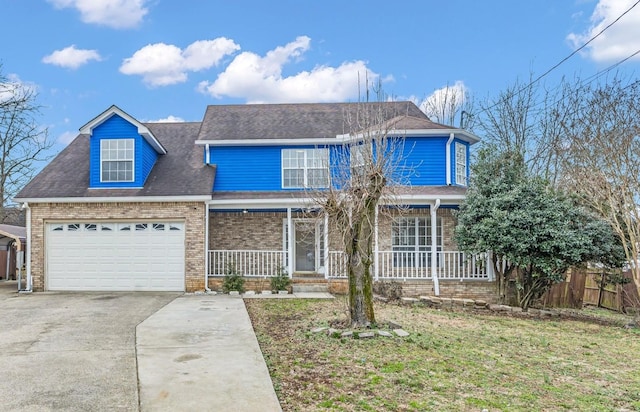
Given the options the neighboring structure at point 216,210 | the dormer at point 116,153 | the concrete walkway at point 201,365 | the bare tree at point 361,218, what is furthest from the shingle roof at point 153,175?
the bare tree at point 361,218

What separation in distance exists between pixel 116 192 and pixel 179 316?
20.9 feet

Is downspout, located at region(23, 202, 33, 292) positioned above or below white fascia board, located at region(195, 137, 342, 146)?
below

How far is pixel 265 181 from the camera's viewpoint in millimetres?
15844

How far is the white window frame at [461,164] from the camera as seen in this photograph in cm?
1570

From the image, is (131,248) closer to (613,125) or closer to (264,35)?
(264,35)

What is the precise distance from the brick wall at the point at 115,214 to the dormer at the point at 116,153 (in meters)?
0.82

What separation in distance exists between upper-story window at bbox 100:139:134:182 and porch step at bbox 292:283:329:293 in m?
6.18

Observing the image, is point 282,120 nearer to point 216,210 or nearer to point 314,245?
point 216,210

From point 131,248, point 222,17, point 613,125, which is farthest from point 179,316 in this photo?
point 613,125

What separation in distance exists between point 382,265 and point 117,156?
8.89 m

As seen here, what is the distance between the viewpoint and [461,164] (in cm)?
1594

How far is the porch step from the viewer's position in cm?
1430

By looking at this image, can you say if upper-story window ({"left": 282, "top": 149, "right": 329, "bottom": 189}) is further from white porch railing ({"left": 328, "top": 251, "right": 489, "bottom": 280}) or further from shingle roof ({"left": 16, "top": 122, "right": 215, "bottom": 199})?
white porch railing ({"left": 328, "top": 251, "right": 489, "bottom": 280})

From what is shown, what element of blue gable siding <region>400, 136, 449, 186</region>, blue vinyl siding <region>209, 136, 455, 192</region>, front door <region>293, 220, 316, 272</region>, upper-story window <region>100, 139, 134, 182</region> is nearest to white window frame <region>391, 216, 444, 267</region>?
blue gable siding <region>400, 136, 449, 186</region>
